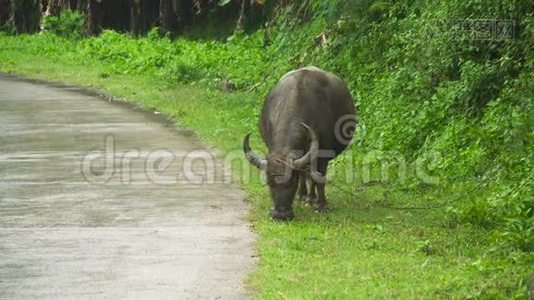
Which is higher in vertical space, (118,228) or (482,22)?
(482,22)

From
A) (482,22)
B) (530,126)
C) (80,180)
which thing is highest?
(482,22)

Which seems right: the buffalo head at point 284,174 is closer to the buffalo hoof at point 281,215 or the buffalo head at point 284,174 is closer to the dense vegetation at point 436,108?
the buffalo hoof at point 281,215

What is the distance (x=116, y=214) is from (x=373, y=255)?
3.54 meters

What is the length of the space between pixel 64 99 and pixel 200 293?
15.4 m

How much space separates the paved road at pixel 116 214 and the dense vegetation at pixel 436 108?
74 cm

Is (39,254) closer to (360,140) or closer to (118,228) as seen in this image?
(118,228)

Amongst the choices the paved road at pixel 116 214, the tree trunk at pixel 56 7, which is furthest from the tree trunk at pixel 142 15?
the paved road at pixel 116 214

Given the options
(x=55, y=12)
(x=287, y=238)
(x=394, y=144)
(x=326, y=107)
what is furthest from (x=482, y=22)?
(x=55, y=12)

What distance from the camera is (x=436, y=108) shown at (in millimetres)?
14758

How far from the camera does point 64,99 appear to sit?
23500 mm

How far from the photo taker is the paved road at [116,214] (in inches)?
362

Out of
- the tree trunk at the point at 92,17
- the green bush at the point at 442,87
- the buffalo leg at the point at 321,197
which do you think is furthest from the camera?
the tree trunk at the point at 92,17

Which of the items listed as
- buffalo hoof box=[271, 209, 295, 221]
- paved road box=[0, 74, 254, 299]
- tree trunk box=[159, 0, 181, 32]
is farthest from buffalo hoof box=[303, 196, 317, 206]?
tree trunk box=[159, 0, 181, 32]

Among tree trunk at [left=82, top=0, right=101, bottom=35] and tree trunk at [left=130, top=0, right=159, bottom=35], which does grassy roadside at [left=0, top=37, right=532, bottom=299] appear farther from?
tree trunk at [left=130, top=0, right=159, bottom=35]
